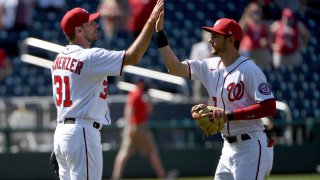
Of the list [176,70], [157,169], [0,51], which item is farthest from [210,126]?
[0,51]

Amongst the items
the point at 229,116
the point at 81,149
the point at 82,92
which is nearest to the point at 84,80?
the point at 82,92

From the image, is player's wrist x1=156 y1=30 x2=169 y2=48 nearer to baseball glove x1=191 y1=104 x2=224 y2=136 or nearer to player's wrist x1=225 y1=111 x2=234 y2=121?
baseball glove x1=191 y1=104 x2=224 y2=136

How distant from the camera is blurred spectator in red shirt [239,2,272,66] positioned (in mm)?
16438

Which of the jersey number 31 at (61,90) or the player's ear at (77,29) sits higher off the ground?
the player's ear at (77,29)

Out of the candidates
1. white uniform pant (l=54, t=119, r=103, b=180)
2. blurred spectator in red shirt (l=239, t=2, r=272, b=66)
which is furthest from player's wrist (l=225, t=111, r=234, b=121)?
blurred spectator in red shirt (l=239, t=2, r=272, b=66)

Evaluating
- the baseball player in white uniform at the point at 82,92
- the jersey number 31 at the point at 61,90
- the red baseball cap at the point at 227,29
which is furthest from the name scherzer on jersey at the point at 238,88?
the jersey number 31 at the point at 61,90

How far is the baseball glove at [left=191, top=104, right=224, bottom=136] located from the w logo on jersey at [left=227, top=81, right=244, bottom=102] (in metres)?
0.17

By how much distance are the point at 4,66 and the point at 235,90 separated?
965 cm

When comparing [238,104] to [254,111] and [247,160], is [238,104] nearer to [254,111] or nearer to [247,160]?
[254,111]

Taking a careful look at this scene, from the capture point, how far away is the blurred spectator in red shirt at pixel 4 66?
1622 cm

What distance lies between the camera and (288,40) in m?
16.7

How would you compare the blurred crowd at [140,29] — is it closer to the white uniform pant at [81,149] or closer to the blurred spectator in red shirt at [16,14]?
the blurred spectator in red shirt at [16,14]

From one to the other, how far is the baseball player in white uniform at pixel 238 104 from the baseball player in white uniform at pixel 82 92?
575mm

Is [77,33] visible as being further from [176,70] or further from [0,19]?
[0,19]
